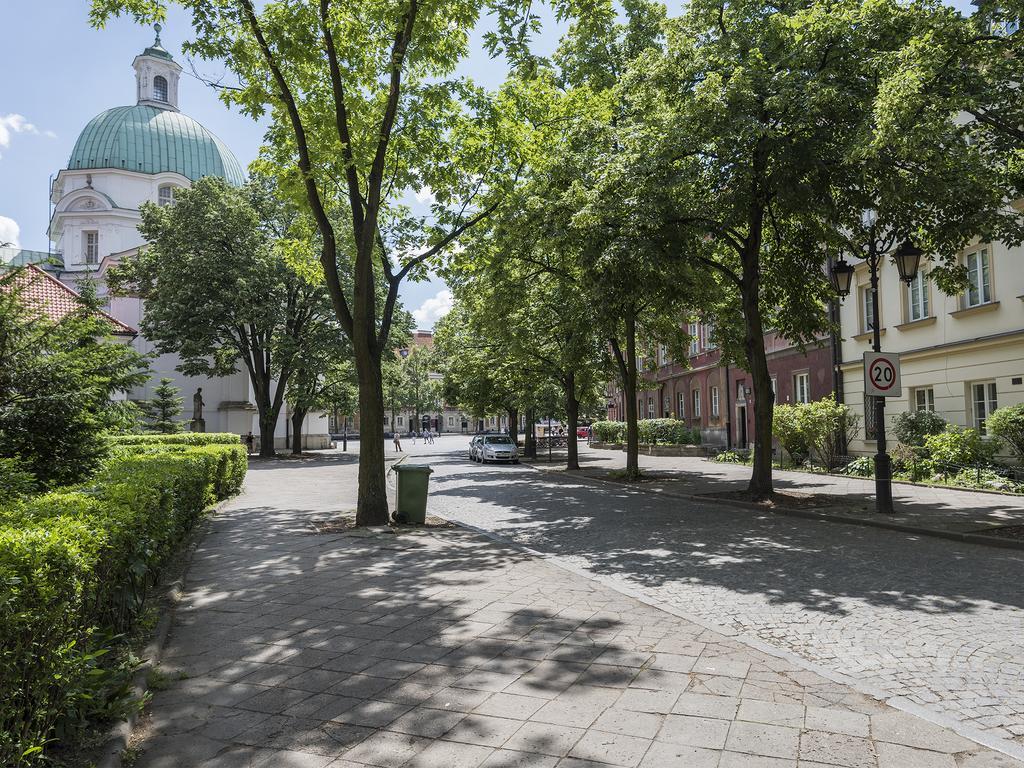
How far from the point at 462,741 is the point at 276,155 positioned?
38.4 ft

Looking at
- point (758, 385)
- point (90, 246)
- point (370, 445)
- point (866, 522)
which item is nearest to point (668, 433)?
point (758, 385)

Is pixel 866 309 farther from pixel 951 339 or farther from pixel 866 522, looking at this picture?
pixel 866 522

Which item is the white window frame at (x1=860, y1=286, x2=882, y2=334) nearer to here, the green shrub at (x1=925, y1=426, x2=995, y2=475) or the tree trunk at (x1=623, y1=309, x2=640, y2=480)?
the green shrub at (x1=925, y1=426, x2=995, y2=475)

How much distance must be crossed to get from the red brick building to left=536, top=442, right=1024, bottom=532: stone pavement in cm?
346

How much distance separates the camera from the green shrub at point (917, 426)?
18422 millimetres

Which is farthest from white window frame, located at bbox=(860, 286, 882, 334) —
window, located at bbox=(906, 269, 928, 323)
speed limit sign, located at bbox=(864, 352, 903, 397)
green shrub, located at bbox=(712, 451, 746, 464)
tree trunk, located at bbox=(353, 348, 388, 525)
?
tree trunk, located at bbox=(353, 348, 388, 525)

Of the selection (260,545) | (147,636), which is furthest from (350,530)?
(147,636)

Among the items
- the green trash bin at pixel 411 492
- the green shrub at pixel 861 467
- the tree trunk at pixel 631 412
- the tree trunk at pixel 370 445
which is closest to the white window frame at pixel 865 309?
the green shrub at pixel 861 467

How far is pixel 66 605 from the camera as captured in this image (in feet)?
10.3

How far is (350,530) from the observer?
11219 millimetres

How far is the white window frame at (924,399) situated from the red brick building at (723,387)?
2.87m

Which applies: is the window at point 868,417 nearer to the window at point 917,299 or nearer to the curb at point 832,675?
Result: the window at point 917,299

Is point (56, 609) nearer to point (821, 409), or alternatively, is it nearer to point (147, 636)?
point (147, 636)

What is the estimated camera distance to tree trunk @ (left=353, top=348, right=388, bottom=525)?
1173 cm
